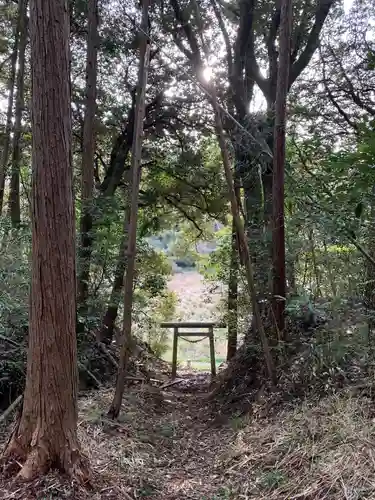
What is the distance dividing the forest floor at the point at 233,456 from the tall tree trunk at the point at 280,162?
5.08ft

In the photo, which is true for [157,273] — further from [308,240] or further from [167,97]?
[308,240]

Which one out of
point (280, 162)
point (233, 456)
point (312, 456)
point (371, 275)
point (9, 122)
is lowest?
point (233, 456)

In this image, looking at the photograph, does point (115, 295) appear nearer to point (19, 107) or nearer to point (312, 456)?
point (19, 107)

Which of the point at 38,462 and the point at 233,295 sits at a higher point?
the point at 233,295

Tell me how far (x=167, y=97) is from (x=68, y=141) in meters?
6.40

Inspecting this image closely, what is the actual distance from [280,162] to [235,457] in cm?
341

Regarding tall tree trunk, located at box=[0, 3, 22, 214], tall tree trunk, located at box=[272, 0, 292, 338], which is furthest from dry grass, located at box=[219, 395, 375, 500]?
tall tree trunk, located at box=[0, 3, 22, 214]

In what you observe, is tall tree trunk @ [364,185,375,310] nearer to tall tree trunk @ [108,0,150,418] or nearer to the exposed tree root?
tall tree trunk @ [108,0,150,418]

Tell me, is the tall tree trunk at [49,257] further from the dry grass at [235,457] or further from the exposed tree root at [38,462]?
the dry grass at [235,457]

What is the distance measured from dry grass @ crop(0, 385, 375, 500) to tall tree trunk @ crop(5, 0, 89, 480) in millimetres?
281

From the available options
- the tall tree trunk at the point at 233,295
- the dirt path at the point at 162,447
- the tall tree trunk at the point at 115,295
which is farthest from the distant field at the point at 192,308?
the dirt path at the point at 162,447

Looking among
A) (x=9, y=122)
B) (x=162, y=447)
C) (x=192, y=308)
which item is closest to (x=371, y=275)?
(x=162, y=447)

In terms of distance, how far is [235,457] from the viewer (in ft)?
14.3

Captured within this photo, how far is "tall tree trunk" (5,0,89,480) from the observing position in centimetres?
335
